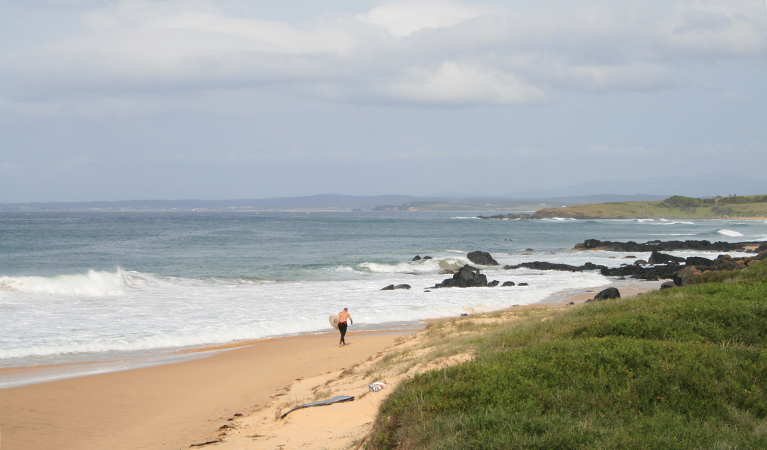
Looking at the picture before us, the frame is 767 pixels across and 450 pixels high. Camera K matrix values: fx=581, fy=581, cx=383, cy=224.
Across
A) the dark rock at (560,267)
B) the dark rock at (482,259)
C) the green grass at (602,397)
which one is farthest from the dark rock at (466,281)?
the green grass at (602,397)

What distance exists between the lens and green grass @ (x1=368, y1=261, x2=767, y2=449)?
5387mm

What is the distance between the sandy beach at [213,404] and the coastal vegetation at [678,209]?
159049 mm

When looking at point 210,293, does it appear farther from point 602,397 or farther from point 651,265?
point 651,265

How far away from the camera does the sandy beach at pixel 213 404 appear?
8.78 meters

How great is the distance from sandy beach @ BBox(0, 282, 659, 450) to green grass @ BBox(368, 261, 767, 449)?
4.85ft

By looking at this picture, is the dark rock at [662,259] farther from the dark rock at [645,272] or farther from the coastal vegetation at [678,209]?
the coastal vegetation at [678,209]

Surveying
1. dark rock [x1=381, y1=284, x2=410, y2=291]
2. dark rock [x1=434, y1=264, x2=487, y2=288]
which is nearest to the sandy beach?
dark rock [x1=381, y1=284, x2=410, y2=291]

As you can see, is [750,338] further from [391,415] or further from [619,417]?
[391,415]

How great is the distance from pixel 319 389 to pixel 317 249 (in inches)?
1778

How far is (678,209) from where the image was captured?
545 feet

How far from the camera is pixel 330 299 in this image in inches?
1032

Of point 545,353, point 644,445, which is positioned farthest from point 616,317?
point 644,445

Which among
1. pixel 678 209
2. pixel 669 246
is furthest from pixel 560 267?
pixel 678 209

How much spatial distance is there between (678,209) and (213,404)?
17800cm
